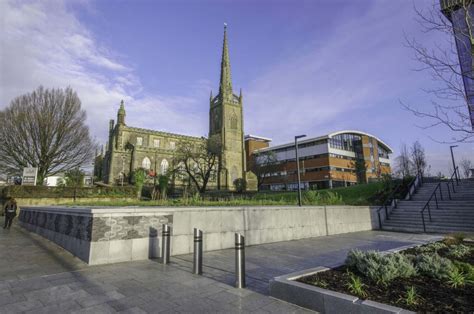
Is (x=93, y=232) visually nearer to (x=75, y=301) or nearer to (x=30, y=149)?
(x=75, y=301)

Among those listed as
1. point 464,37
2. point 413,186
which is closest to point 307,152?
point 413,186

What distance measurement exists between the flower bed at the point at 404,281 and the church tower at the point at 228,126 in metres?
58.3

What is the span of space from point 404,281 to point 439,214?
12999 mm

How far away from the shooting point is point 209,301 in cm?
401

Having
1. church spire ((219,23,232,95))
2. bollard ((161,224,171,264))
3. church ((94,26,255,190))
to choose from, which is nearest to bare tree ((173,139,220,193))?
church ((94,26,255,190))

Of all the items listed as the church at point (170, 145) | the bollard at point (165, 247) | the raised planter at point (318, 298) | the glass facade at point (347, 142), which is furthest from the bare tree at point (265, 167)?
the raised planter at point (318, 298)

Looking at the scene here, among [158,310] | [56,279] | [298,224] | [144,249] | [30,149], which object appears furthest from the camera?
[30,149]

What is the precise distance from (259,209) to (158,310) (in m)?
6.39

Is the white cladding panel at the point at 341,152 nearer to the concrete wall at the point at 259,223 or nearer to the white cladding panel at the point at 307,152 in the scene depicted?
the white cladding panel at the point at 307,152

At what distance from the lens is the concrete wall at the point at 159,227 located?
256 inches

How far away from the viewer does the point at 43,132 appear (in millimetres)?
26078

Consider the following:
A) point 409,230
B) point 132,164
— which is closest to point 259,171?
point 132,164

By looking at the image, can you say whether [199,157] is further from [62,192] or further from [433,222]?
[433,222]

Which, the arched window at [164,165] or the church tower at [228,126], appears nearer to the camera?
the arched window at [164,165]
